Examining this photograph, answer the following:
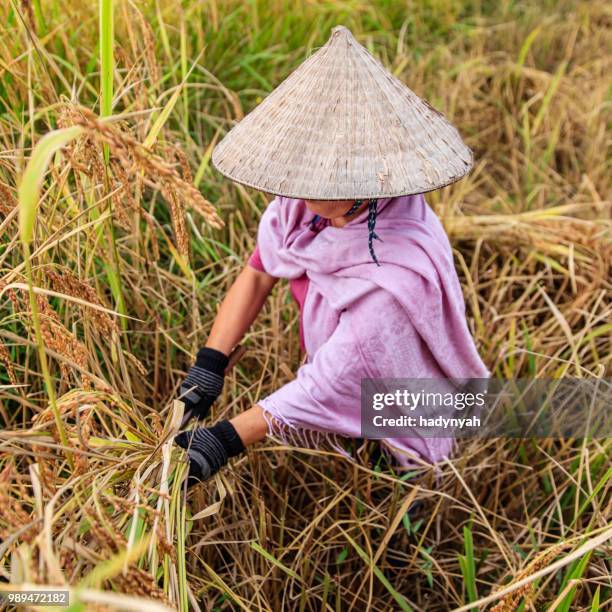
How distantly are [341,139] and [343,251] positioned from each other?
0.98ft

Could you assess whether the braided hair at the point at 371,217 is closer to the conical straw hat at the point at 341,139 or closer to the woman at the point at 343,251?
the woman at the point at 343,251

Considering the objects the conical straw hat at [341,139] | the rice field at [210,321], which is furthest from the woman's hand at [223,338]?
the conical straw hat at [341,139]

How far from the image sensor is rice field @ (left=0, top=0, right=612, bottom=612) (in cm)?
92

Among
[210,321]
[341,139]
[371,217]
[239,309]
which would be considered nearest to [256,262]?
[239,309]

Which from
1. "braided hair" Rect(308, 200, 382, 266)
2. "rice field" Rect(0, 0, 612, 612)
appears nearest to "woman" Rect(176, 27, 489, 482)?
"braided hair" Rect(308, 200, 382, 266)

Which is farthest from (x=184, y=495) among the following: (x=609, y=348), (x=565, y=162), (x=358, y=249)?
(x=565, y=162)

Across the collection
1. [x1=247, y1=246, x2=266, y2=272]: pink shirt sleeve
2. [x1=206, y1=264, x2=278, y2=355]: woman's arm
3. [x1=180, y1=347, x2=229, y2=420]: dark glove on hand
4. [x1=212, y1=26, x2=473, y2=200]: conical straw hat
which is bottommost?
[x1=180, y1=347, x2=229, y2=420]: dark glove on hand

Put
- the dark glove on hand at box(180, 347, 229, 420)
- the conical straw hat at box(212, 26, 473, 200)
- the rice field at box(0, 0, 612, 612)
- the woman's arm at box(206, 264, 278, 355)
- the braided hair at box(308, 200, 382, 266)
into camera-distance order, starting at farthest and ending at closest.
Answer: the woman's arm at box(206, 264, 278, 355) → the dark glove on hand at box(180, 347, 229, 420) → the braided hair at box(308, 200, 382, 266) → the conical straw hat at box(212, 26, 473, 200) → the rice field at box(0, 0, 612, 612)

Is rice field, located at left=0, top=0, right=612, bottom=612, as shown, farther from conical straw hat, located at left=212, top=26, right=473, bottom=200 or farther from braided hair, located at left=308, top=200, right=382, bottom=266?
braided hair, located at left=308, top=200, right=382, bottom=266

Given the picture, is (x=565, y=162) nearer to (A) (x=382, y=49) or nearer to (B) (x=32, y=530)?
(A) (x=382, y=49)

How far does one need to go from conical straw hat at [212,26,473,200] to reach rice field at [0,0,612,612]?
0.54 feet

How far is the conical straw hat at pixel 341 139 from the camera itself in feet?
3.51

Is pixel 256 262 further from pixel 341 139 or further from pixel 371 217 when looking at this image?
pixel 341 139

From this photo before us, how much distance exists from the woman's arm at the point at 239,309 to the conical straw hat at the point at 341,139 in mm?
491
